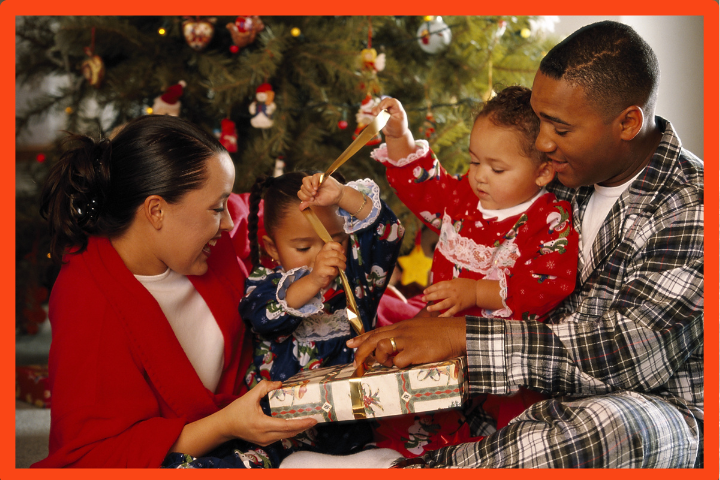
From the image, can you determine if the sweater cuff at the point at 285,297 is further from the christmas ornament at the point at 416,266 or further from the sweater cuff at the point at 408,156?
the christmas ornament at the point at 416,266

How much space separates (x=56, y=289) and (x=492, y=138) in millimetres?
945

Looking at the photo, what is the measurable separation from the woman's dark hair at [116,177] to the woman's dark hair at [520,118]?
2.05 ft

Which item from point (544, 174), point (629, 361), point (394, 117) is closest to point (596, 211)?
point (544, 174)

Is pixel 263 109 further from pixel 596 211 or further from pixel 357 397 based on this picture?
pixel 357 397

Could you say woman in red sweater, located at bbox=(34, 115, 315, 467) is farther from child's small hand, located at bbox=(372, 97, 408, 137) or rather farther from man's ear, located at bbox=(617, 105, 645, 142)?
man's ear, located at bbox=(617, 105, 645, 142)

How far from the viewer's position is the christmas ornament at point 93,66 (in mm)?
2201

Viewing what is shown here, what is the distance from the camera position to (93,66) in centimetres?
220

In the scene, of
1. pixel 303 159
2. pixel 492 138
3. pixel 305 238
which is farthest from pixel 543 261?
pixel 303 159

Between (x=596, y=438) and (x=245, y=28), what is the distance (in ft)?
5.65

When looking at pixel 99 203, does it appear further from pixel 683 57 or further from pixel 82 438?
pixel 683 57

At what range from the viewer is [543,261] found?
127 centimetres

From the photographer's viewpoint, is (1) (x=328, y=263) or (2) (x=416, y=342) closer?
(2) (x=416, y=342)

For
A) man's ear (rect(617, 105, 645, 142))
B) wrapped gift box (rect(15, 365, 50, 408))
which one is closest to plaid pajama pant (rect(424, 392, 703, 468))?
man's ear (rect(617, 105, 645, 142))

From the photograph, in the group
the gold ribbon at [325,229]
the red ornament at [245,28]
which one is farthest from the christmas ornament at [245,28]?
the gold ribbon at [325,229]
